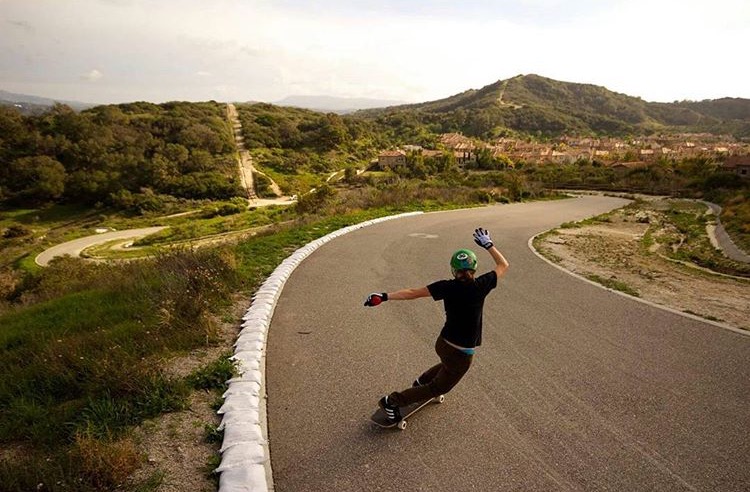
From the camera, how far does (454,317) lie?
12.8ft

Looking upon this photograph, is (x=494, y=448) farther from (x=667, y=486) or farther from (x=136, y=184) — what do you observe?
(x=136, y=184)

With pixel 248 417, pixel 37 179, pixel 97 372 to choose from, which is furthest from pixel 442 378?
pixel 37 179

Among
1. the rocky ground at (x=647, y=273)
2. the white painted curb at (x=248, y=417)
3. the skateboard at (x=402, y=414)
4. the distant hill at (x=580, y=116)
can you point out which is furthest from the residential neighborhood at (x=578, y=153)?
the white painted curb at (x=248, y=417)

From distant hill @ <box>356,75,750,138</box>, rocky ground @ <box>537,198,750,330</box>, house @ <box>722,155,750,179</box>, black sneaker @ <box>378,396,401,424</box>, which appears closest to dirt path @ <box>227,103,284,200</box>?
rocky ground @ <box>537,198,750,330</box>

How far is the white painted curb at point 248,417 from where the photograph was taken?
3332mm

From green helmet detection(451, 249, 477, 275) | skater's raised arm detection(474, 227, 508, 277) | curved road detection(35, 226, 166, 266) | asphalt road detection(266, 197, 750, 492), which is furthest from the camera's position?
curved road detection(35, 226, 166, 266)

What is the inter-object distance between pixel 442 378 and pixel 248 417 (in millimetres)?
1900

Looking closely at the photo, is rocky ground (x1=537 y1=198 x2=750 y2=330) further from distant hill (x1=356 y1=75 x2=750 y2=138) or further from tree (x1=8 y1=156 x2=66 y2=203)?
distant hill (x1=356 y1=75 x2=750 y2=138)

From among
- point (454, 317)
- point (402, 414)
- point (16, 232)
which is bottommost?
point (16, 232)

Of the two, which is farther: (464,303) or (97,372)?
(97,372)

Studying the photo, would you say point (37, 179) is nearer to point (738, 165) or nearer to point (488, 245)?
point (488, 245)

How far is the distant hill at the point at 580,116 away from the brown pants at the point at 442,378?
132m

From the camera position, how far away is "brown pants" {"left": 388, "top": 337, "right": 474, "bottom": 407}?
4000 mm

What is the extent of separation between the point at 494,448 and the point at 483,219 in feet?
53.1
